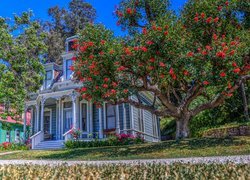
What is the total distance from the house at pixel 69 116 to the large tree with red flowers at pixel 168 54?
678 centimetres

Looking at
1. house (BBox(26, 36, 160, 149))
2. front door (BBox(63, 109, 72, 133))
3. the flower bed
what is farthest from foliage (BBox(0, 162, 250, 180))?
front door (BBox(63, 109, 72, 133))

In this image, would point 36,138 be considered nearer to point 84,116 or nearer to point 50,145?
point 50,145

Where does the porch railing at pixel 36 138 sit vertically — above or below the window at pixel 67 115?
below

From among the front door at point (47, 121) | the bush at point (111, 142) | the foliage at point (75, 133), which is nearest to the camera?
the bush at point (111, 142)

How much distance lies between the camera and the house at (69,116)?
20844mm

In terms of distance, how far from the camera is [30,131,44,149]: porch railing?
21578 mm

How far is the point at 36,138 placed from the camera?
21.9 meters

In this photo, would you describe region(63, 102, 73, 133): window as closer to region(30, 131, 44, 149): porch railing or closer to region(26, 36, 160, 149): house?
region(26, 36, 160, 149): house

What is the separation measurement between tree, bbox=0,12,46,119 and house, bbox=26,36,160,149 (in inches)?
42.4

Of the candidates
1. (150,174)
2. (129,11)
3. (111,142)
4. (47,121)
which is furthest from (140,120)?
(150,174)

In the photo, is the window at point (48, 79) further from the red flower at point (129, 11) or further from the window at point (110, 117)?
the red flower at point (129, 11)

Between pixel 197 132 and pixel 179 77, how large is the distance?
8136 millimetres

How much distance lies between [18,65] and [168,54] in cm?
1647

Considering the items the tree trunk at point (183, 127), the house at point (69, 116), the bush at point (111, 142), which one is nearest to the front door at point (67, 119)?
the house at point (69, 116)
